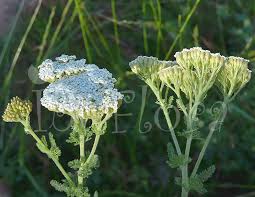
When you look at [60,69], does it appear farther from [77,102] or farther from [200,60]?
[200,60]

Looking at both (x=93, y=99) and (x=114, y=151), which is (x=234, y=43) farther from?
(x=93, y=99)

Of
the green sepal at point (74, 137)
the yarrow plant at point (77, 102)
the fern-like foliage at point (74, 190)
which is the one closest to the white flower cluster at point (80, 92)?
the yarrow plant at point (77, 102)

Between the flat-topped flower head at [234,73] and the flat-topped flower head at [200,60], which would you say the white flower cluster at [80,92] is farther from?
the flat-topped flower head at [234,73]

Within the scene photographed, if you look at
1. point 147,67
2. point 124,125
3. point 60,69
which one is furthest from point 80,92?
point 124,125

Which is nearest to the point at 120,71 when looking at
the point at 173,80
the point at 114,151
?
the point at 114,151

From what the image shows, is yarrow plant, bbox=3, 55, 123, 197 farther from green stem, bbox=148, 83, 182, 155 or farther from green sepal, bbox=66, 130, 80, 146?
green stem, bbox=148, 83, 182, 155

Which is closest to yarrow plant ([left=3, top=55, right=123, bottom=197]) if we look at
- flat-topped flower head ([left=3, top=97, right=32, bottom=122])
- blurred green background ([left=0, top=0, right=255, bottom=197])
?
flat-topped flower head ([left=3, top=97, right=32, bottom=122])
